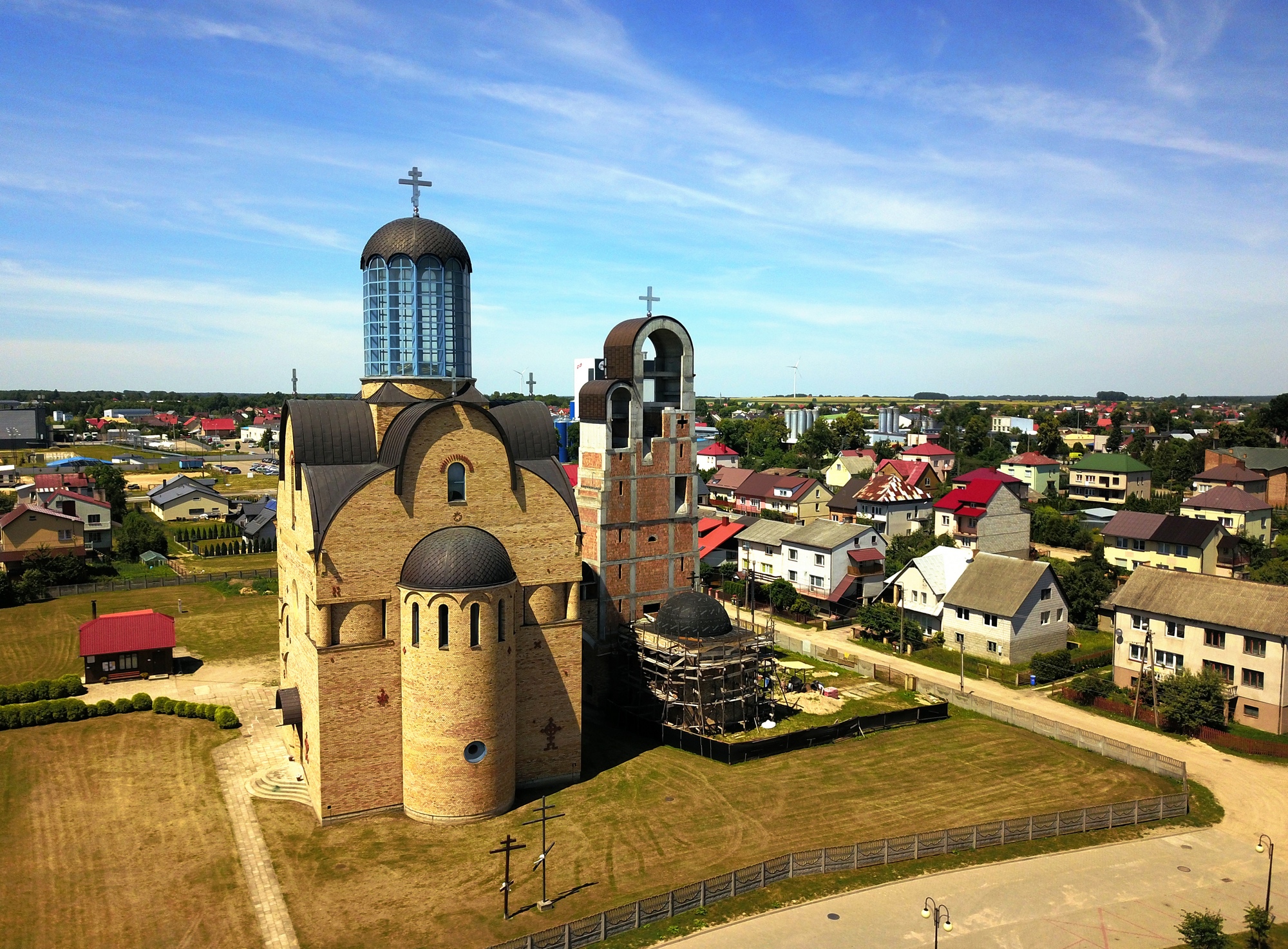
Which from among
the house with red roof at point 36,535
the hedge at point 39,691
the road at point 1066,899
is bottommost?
the road at point 1066,899

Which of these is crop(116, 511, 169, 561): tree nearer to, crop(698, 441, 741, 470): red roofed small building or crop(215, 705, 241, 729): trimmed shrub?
crop(215, 705, 241, 729): trimmed shrub

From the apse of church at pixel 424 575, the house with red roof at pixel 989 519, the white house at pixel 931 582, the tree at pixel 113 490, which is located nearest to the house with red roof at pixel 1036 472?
the house with red roof at pixel 989 519

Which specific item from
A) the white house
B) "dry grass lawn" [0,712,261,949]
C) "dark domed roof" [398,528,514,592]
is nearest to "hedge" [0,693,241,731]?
"dry grass lawn" [0,712,261,949]

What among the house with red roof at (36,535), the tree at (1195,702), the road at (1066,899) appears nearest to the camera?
the road at (1066,899)

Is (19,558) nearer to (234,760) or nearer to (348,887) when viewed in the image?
(234,760)

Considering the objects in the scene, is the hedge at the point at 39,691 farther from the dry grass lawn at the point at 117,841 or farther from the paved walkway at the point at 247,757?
the dry grass lawn at the point at 117,841

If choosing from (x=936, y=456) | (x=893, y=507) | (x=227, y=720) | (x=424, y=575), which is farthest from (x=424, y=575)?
(x=936, y=456)

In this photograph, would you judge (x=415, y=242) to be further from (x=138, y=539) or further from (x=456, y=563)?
(x=138, y=539)
